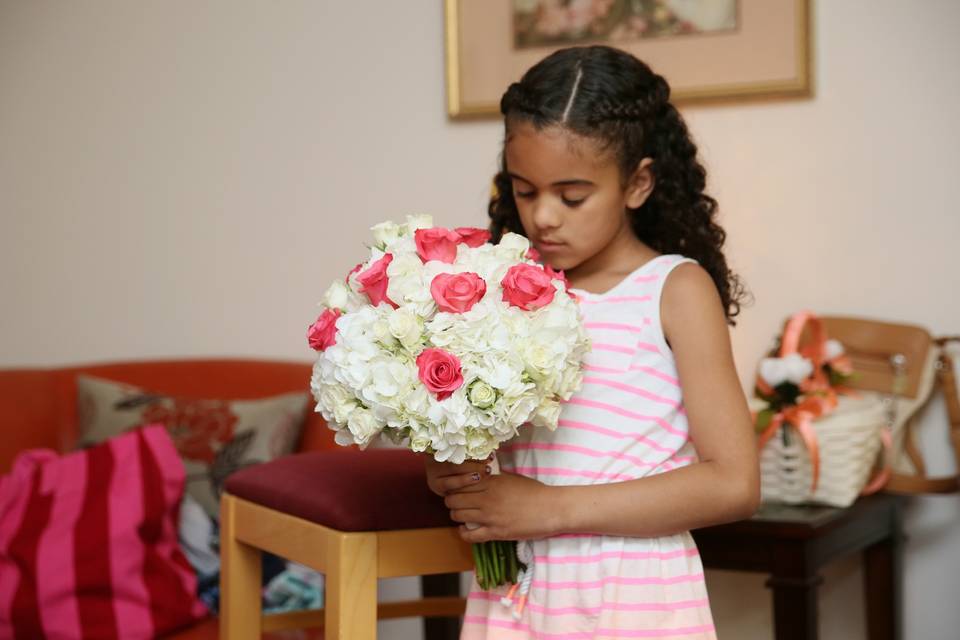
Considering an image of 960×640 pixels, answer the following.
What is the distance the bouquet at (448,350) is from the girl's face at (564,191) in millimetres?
153

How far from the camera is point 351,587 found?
1.83m

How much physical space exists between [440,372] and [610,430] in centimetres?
39

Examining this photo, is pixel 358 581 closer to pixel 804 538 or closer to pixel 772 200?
pixel 804 538

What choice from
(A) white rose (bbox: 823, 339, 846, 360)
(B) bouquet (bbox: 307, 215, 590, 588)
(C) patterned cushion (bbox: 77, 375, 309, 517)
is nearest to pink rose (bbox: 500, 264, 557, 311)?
(B) bouquet (bbox: 307, 215, 590, 588)

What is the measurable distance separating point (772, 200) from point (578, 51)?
41.9 inches

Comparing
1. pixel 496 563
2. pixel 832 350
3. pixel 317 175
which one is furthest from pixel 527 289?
pixel 317 175

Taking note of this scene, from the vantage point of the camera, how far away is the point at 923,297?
2.62 meters

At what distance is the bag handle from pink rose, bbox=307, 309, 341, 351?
4.75 ft

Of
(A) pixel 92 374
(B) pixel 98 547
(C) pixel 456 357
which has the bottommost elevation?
(B) pixel 98 547

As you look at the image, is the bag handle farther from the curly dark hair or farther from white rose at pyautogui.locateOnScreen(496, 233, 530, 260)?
white rose at pyautogui.locateOnScreen(496, 233, 530, 260)

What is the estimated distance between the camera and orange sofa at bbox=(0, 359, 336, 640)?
3.04 m

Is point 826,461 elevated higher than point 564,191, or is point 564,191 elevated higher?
point 564,191

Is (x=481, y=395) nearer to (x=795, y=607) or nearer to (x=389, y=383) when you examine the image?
(x=389, y=383)

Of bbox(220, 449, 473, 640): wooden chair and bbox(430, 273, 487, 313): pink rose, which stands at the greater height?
bbox(430, 273, 487, 313): pink rose
